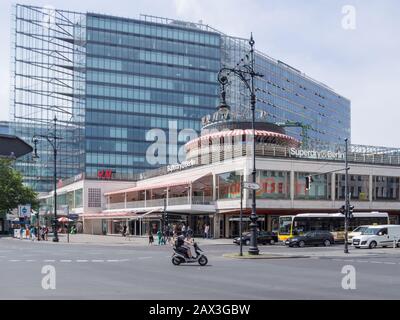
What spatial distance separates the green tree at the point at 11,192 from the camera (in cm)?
8860

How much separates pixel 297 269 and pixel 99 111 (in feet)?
365

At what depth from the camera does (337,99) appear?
179 metres

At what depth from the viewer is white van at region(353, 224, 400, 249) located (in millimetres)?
48344

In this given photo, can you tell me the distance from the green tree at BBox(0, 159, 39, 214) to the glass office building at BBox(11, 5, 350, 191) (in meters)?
37.3

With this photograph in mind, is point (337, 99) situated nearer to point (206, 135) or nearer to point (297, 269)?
point (206, 135)

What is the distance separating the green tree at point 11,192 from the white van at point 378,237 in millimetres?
57286

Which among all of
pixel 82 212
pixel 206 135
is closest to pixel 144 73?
pixel 82 212

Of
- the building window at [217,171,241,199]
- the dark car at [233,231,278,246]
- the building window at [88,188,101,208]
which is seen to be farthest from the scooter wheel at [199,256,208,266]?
the building window at [88,188,101,208]

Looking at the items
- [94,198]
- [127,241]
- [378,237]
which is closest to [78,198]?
[94,198]

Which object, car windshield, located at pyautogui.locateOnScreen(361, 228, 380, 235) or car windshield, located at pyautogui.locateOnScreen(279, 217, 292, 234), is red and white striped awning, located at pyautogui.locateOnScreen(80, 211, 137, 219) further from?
car windshield, located at pyautogui.locateOnScreen(361, 228, 380, 235)

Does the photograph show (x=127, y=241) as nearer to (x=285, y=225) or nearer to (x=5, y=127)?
(x=285, y=225)

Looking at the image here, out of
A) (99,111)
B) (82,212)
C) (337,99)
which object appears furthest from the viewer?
(337,99)
